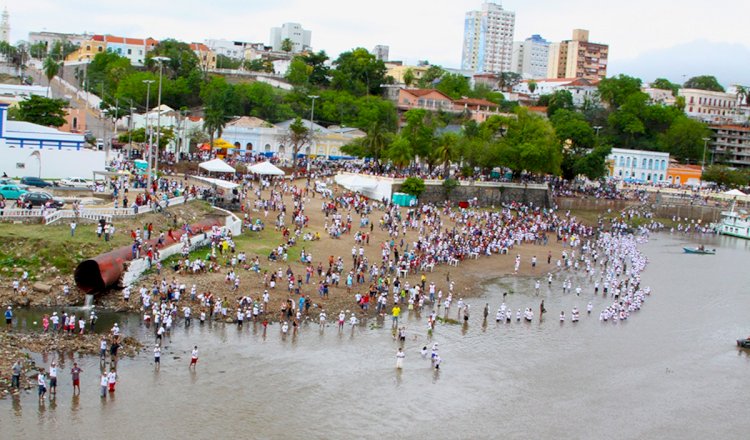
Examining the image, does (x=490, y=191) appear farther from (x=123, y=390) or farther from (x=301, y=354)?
(x=123, y=390)

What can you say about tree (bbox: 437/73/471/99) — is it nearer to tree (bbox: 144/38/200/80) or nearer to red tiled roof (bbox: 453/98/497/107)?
red tiled roof (bbox: 453/98/497/107)

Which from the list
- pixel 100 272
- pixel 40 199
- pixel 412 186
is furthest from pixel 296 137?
pixel 100 272

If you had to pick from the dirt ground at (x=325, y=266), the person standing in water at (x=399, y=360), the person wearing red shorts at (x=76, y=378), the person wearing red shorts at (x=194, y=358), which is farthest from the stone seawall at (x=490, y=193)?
the person wearing red shorts at (x=76, y=378)

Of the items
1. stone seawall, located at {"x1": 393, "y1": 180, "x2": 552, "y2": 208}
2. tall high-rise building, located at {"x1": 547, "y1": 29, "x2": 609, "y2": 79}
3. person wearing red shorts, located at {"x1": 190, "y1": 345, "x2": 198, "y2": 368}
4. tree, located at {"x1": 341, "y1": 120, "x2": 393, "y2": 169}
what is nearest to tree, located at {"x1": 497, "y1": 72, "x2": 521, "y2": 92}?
tall high-rise building, located at {"x1": 547, "y1": 29, "x2": 609, "y2": 79}

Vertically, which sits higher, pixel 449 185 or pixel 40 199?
pixel 449 185

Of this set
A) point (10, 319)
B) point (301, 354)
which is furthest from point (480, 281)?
point (10, 319)

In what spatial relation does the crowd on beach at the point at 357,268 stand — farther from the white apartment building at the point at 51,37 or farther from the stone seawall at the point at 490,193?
the white apartment building at the point at 51,37

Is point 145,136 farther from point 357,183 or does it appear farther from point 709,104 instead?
point 709,104
